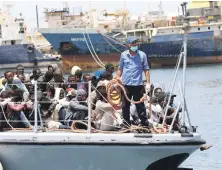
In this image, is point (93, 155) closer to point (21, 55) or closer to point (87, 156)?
point (87, 156)

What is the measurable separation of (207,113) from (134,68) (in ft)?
45.9

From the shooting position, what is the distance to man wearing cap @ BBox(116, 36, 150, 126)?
37.9 ft

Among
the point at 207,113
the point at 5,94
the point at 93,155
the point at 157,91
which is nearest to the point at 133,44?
the point at 93,155

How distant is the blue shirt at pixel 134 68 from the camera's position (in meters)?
11.6

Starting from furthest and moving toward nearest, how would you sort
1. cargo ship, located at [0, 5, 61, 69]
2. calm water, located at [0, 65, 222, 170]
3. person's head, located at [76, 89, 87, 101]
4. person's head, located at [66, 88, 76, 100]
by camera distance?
cargo ship, located at [0, 5, 61, 69], calm water, located at [0, 65, 222, 170], person's head, located at [66, 88, 76, 100], person's head, located at [76, 89, 87, 101]

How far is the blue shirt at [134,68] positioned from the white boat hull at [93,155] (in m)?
1.00

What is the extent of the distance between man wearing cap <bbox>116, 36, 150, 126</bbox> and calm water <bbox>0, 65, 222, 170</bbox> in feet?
13.0

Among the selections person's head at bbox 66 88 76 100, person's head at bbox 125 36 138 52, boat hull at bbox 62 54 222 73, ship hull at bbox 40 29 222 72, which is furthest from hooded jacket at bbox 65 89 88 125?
ship hull at bbox 40 29 222 72

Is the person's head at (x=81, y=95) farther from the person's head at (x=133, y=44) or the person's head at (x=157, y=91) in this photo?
the person's head at (x=157, y=91)

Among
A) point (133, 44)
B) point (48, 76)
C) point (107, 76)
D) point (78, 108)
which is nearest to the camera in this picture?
point (133, 44)

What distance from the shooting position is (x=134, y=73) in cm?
1156

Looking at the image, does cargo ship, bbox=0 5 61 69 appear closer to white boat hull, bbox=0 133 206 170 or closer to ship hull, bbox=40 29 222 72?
ship hull, bbox=40 29 222 72

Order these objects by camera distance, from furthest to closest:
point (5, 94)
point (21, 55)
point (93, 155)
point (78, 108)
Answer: point (21, 55), point (5, 94), point (78, 108), point (93, 155)

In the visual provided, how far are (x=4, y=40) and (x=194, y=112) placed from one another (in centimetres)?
4888
